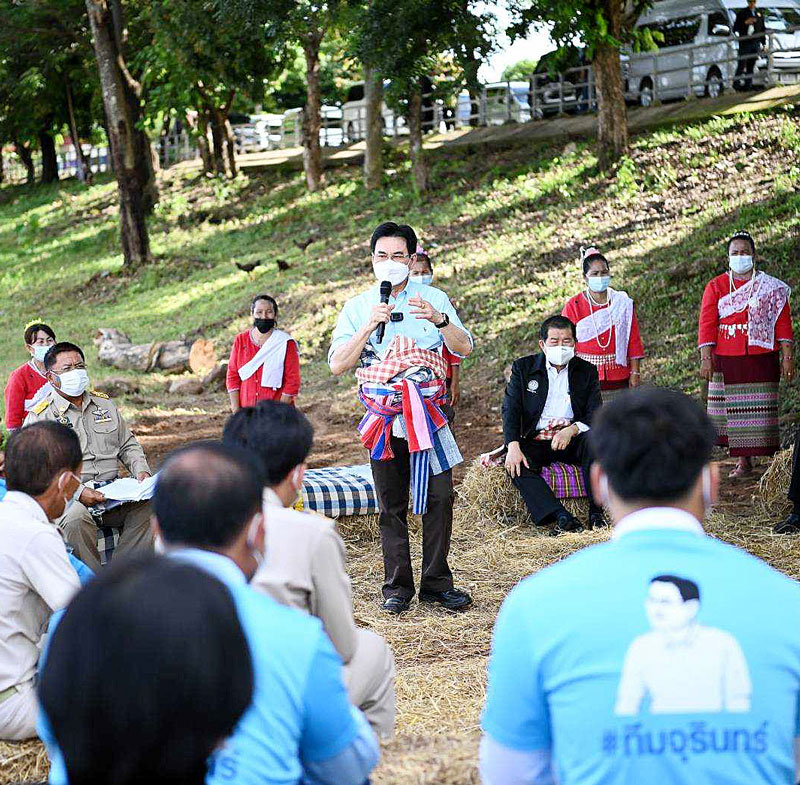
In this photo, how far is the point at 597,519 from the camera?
24.8 feet

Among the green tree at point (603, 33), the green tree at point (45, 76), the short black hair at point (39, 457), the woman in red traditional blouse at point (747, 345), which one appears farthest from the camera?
the green tree at point (45, 76)

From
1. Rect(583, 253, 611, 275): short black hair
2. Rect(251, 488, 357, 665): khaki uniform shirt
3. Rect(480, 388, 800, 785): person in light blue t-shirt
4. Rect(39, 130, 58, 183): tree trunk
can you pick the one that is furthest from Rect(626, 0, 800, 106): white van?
Rect(39, 130, 58, 183): tree trunk

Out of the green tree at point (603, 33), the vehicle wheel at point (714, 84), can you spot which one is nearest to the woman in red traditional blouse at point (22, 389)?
the green tree at point (603, 33)

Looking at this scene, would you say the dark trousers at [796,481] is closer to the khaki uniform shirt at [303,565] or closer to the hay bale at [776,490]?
the hay bale at [776,490]

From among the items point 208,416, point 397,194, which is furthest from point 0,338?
point 208,416

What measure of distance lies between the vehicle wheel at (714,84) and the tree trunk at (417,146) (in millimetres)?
5000

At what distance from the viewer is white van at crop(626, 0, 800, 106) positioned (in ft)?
61.3

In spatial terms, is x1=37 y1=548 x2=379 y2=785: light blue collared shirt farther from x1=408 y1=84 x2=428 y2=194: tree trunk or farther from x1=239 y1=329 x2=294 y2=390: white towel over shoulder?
x1=408 y1=84 x2=428 y2=194: tree trunk

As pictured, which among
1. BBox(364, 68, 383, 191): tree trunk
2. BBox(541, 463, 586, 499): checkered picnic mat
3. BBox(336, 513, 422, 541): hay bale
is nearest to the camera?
BBox(336, 513, 422, 541): hay bale

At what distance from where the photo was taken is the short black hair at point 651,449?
2281mm

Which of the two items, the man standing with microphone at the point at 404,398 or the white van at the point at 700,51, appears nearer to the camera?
the man standing with microphone at the point at 404,398

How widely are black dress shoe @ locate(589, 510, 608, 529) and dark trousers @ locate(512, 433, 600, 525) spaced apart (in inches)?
1.0

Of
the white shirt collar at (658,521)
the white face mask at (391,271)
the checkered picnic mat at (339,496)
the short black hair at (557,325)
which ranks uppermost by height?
the white face mask at (391,271)

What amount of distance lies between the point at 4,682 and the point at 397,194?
61.5 feet
